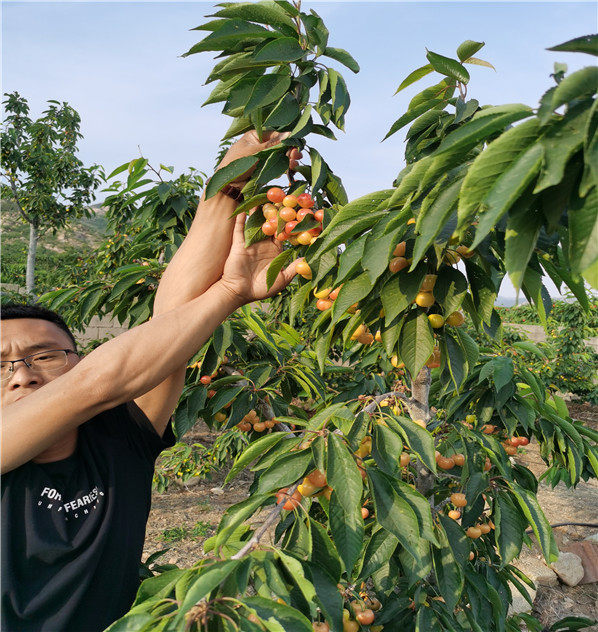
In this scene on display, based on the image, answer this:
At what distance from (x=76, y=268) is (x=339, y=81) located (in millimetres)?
5411

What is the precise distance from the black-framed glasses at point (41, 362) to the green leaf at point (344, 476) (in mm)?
786

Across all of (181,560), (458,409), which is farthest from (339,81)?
(181,560)

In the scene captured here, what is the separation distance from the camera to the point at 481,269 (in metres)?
0.95

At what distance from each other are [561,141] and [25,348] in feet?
3.94

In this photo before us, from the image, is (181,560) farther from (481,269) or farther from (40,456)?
(481,269)

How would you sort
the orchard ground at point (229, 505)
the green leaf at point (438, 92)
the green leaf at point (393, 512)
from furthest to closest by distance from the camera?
the orchard ground at point (229, 505), the green leaf at point (438, 92), the green leaf at point (393, 512)

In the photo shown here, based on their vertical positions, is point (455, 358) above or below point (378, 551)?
above

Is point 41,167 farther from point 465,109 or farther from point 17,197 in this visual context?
point 465,109

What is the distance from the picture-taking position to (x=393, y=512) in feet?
2.86

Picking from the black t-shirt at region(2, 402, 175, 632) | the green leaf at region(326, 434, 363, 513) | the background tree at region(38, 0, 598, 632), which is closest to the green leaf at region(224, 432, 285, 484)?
the background tree at region(38, 0, 598, 632)

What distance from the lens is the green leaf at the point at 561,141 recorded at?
19.2 inches

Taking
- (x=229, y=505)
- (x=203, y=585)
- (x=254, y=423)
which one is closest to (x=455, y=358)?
(x=203, y=585)

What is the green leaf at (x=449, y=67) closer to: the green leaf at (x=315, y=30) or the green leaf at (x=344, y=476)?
the green leaf at (x=315, y=30)

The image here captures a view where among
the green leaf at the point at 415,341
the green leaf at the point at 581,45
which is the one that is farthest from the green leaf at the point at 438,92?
the green leaf at the point at 581,45
